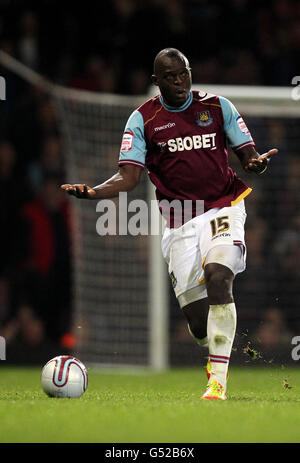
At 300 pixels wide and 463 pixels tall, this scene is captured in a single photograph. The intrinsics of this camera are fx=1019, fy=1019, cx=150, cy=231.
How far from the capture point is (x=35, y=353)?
11.5 meters

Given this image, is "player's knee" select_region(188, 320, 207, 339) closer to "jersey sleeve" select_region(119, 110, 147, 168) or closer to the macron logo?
"jersey sleeve" select_region(119, 110, 147, 168)

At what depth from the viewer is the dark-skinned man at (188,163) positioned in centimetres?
668

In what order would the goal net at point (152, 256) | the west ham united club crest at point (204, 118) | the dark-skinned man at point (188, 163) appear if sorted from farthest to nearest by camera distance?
the goal net at point (152, 256) → the west ham united club crest at point (204, 118) → the dark-skinned man at point (188, 163)

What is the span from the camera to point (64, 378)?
6.34 metres

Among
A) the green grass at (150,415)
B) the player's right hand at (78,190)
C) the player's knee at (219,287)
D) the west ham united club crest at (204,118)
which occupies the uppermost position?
the west ham united club crest at (204,118)

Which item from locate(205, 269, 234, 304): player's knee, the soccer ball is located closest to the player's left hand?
locate(205, 269, 234, 304): player's knee

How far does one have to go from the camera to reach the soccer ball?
6344 mm

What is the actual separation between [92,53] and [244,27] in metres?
2.30

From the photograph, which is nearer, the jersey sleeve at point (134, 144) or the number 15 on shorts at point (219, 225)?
the number 15 on shorts at point (219, 225)

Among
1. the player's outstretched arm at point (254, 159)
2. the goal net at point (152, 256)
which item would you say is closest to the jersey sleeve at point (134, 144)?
the player's outstretched arm at point (254, 159)

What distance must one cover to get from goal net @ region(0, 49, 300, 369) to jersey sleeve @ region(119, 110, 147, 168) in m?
3.46

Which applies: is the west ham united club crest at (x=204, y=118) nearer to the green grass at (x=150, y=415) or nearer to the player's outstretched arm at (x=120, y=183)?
the player's outstretched arm at (x=120, y=183)

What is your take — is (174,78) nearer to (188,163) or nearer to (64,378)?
(188,163)

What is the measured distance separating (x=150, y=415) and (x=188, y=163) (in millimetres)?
2086
